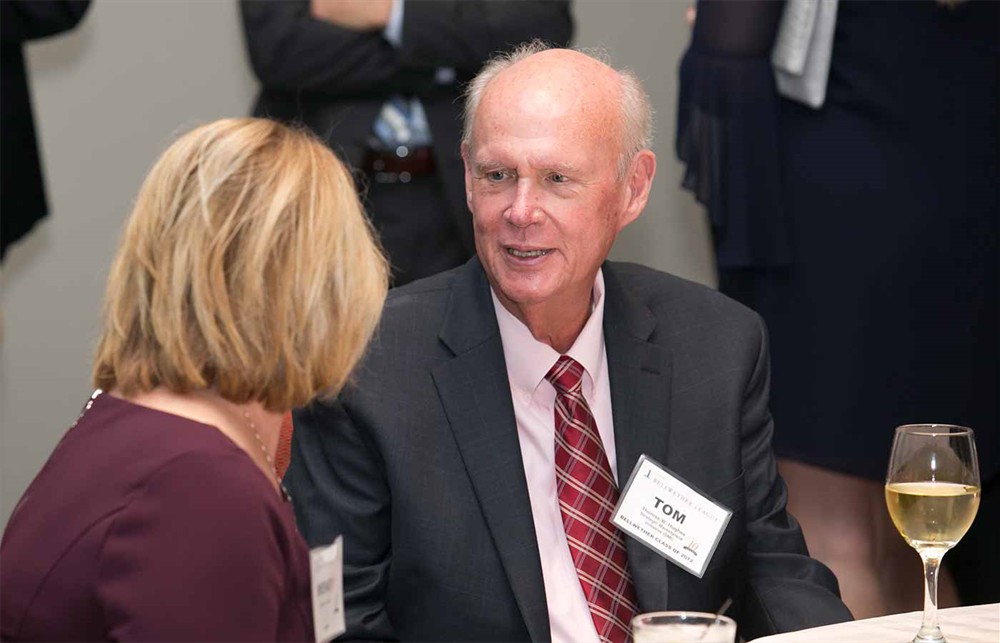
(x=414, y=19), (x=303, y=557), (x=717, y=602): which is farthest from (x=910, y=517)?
(x=414, y=19)

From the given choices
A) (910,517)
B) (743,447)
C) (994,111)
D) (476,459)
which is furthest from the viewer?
(994,111)

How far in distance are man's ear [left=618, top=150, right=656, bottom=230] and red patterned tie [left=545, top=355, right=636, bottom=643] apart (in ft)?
1.23

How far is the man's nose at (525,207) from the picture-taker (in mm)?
2479

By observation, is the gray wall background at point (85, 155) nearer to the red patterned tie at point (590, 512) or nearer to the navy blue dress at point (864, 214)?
the navy blue dress at point (864, 214)

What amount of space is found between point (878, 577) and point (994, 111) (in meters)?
1.32

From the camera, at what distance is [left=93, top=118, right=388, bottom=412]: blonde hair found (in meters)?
1.63

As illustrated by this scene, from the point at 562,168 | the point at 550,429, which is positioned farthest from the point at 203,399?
the point at 562,168

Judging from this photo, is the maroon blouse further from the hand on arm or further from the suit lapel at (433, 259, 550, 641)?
the hand on arm

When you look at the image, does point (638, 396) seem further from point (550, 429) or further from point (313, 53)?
point (313, 53)

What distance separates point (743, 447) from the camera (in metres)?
2.60

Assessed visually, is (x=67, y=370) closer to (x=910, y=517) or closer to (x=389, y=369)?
(x=389, y=369)

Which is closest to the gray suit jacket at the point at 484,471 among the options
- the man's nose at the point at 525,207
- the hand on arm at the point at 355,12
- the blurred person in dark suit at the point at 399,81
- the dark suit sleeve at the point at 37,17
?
the man's nose at the point at 525,207

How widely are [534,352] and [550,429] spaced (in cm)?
14

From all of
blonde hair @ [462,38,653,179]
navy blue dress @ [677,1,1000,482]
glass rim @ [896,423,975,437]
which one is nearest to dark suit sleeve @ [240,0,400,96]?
navy blue dress @ [677,1,1000,482]
